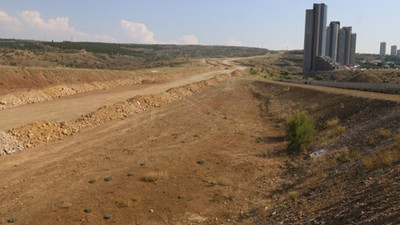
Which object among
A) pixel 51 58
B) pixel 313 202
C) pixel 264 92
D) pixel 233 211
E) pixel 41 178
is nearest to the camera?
pixel 313 202

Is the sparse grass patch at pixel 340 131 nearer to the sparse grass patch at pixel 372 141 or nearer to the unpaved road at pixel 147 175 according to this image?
the unpaved road at pixel 147 175

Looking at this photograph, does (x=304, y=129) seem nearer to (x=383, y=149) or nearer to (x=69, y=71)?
(x=383, y=149)

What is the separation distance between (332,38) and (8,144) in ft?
447

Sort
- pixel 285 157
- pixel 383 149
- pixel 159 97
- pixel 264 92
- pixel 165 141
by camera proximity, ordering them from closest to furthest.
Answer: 1. pixel 383 149
2. pixel 285 157
3. pixel 165 141
4. pixel 159 97
5. pixel 264 92

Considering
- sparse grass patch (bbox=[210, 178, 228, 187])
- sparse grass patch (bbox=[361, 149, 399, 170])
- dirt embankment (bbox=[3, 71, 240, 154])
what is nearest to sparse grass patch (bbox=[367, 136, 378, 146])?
sparse grass patch (bbox=[361, 149, 399, 170])

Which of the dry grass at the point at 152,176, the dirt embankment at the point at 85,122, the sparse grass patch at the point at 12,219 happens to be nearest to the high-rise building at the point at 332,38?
the dirt embankment at the point at 85,122

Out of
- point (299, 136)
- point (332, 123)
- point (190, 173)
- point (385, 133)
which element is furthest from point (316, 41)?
point (190, 173)

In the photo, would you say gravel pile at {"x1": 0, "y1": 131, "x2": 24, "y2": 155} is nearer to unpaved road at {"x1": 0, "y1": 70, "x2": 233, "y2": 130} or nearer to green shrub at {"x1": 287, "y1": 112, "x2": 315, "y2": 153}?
unpaved road at {"x1": 0, "y1": 70, "x2": 233, "y2": 130}

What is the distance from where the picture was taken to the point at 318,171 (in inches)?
709

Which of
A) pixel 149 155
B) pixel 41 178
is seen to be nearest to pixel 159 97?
pixel 149 155

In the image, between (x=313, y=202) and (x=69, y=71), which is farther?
(x=69, y=71)

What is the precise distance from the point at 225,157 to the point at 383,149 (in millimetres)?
9273

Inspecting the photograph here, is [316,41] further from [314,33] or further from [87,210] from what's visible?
[87,210]

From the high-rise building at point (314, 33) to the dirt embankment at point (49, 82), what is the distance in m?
63.3
